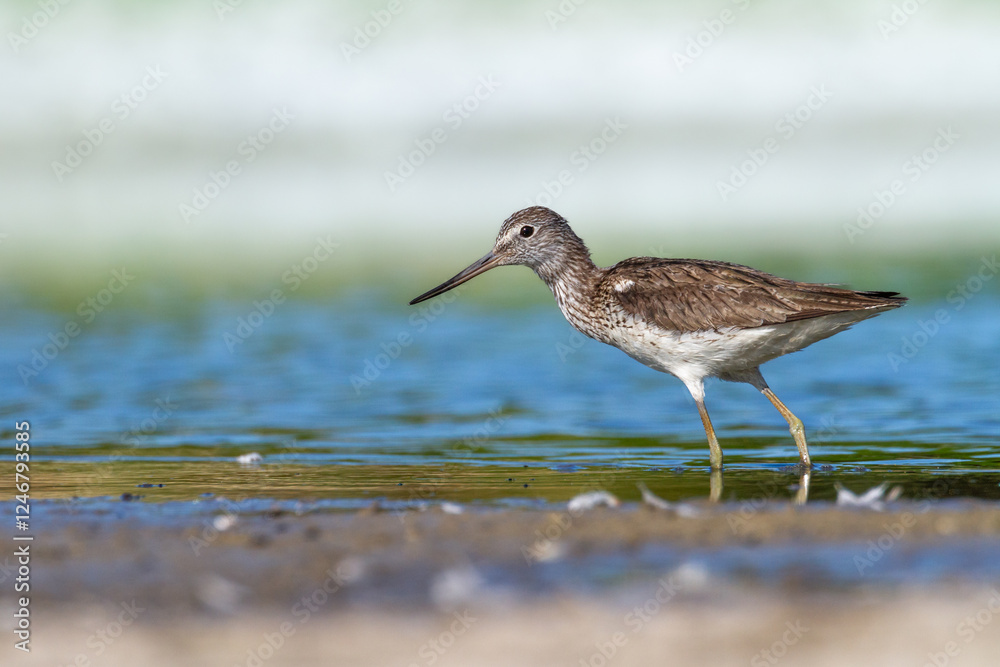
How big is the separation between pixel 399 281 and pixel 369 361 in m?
8.95

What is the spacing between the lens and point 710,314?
9.90 metres

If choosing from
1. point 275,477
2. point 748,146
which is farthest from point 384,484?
point 748,146

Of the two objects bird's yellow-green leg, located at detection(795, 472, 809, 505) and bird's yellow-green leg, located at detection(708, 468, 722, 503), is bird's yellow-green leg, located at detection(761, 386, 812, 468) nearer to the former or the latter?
bird's yellow-green leg, located at detection(795, 472, 809, 505)

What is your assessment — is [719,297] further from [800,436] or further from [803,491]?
[803,491]

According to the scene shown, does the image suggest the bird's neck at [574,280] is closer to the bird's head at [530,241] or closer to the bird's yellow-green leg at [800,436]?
the bird's head at [530,241]

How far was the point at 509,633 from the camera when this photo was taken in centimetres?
555

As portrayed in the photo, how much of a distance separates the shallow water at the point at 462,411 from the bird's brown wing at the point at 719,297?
1.06m

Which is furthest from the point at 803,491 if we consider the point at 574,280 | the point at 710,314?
the point at 574,280

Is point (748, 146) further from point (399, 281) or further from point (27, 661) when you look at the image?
point (27, 661)

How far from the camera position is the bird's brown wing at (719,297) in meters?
9.75

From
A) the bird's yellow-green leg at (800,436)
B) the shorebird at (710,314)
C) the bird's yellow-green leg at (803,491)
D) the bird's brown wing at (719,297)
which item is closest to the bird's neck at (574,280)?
the shorebird at (710,314)

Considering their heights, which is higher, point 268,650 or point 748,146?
point 748,146

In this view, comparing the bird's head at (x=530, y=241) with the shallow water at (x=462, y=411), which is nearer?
the shallow water at (x=462, y=411)

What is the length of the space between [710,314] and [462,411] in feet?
11.5
